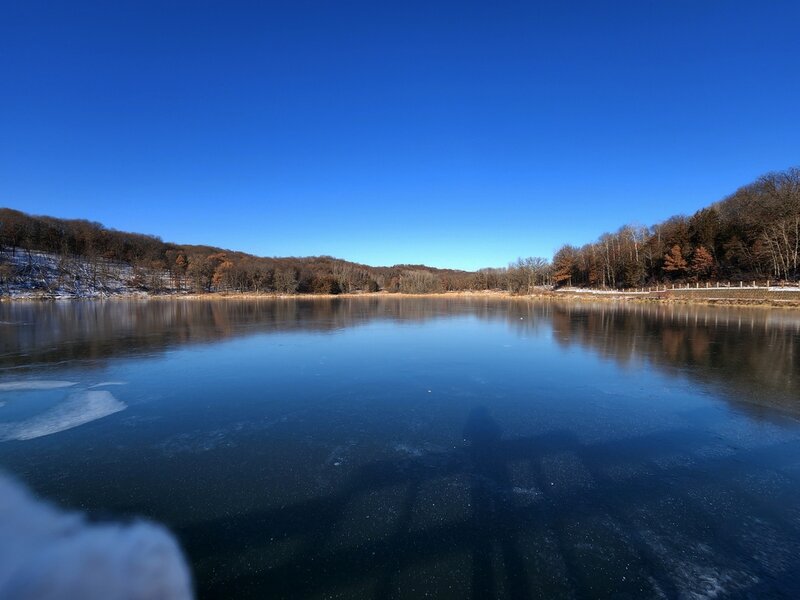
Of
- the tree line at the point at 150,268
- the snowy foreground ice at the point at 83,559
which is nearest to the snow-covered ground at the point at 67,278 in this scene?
the tree line at the point at 150,268

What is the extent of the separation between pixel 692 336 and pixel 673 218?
203 feet

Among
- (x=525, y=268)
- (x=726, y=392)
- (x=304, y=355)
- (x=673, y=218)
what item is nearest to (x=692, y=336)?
(x=726, y=392)

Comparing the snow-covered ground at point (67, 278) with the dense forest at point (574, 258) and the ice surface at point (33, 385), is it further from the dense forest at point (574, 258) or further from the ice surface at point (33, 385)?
the ice surface at point (33, 385)

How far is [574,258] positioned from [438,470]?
267ft

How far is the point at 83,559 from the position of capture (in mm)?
3318

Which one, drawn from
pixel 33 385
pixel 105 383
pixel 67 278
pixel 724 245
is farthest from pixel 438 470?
pixel 67 278

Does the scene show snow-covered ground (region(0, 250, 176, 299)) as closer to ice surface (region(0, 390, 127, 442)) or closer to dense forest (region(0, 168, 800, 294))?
dense forest (region(0, 168, 800, 294))

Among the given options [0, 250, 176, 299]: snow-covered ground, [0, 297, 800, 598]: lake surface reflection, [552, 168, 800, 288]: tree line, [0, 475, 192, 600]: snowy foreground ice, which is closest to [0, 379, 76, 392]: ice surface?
[0, 297, 800, 598]: lake surface reflection

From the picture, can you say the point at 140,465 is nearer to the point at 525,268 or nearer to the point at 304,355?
the point at 304,355

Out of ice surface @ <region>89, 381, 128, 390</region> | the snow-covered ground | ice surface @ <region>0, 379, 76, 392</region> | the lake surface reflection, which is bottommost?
the lake surface reflection

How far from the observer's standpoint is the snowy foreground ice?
9.74 feet

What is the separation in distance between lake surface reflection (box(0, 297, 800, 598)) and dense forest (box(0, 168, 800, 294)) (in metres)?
44.8

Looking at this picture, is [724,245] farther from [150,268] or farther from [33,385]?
[150,268]

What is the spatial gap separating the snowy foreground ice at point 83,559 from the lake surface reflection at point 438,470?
0.68 ft
